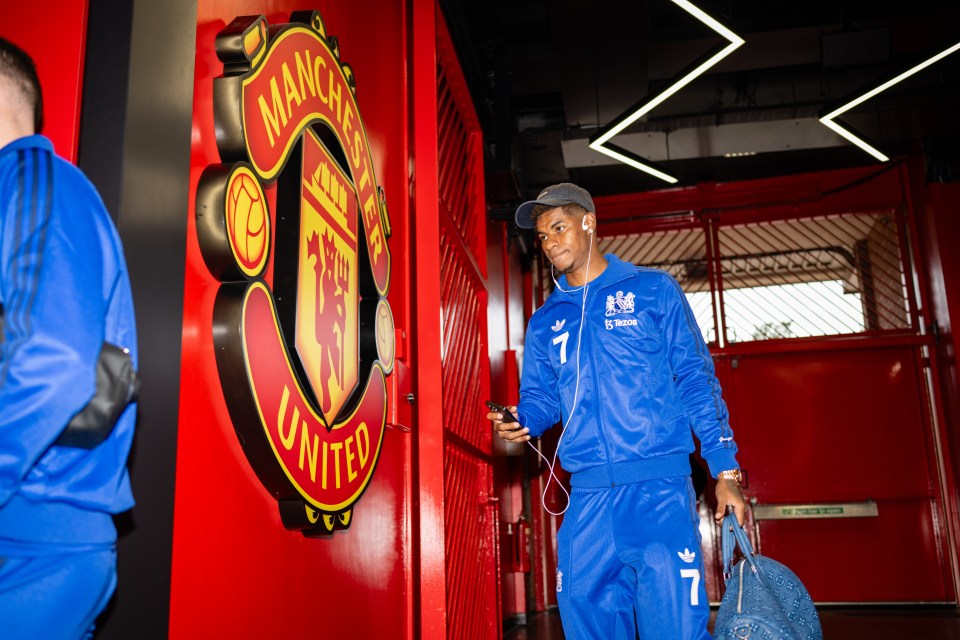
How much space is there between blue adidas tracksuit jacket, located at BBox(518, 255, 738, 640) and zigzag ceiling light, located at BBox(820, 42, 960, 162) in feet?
9.91

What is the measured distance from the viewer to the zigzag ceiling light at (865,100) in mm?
4387

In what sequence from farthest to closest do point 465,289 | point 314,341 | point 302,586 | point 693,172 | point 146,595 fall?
point 693,172
point 465,289
point 314,341
point 302,586
point 146,595

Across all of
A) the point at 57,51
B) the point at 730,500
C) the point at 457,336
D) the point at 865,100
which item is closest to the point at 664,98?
the point at 865,100

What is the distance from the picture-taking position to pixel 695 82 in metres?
6.34

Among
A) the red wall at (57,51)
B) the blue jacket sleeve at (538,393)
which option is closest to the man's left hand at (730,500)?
the blue jacket sleeve at (538,393)

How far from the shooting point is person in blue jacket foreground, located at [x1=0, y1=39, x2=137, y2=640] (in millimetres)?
871

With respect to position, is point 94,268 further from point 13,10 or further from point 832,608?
point 832,608

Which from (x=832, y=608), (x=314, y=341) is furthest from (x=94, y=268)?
(x=832, y=608)

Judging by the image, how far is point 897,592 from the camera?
6.42 metres

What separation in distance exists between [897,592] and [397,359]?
5.45 m

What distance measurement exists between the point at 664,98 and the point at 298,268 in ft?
10.9

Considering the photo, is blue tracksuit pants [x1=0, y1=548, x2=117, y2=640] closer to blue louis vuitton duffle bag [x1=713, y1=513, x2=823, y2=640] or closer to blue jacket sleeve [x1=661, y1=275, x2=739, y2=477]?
blue louis vuitton duffle bag [x1=713, y1=513, x2=823, y2=640]

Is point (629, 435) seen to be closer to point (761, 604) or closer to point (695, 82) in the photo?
point (761, 604)

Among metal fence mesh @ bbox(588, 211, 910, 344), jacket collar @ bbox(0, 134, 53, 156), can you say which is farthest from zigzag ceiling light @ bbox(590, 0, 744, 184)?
jacket collar @ bbox(0, 134, 53, 156)
